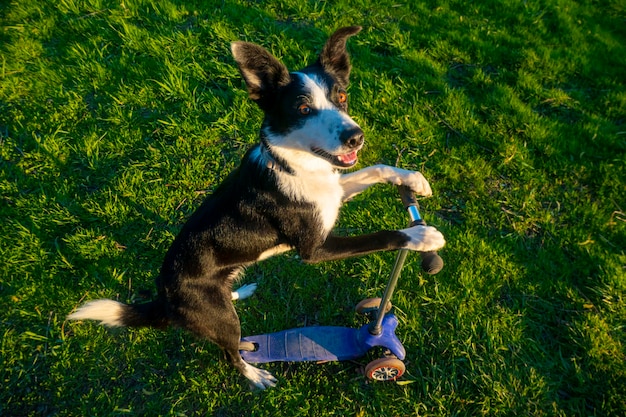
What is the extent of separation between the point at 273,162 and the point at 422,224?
92 cm

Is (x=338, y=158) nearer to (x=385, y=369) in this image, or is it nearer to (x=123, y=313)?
(x=385, y=369)

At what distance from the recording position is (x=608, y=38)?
4.83 m

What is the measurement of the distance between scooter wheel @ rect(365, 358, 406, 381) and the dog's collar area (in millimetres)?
1363

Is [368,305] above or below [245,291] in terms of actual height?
above

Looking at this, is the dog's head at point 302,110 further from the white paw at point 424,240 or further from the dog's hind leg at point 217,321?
the dog's hind leg at point 217,321

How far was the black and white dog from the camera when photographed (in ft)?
7.51

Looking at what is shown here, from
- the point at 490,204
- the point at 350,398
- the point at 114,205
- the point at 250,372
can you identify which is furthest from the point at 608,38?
the point at 114,205

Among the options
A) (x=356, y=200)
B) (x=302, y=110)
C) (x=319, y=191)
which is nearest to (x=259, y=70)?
(x=302, y=110)

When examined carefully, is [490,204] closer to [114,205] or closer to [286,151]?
[286,151]

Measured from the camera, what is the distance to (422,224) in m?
2.04

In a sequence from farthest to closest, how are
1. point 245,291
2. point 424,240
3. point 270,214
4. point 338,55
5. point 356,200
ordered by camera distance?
1. point 356,200
2. point 245,291
3. point 338,55
4. point 270,214
5. point 424,240

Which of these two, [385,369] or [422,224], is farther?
[385,369]

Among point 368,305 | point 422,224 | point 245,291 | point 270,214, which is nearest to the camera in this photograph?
point 422,224

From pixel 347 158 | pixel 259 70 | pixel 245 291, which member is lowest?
pixel 245 291
